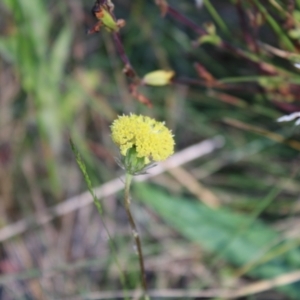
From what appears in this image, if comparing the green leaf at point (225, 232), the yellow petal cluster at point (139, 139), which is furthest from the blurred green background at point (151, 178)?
the yellow petal cluster at point (139, 139)

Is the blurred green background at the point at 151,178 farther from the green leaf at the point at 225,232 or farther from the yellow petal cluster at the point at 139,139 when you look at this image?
the yellow petal cluster at the point at 139,139

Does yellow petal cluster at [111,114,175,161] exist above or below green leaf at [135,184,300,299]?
below

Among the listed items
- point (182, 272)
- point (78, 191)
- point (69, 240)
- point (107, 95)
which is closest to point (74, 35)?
point (107, 95)

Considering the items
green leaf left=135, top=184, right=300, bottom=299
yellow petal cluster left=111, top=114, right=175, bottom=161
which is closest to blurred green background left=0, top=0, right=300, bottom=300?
green leaf left=135, top=184, right=300, bottom=299

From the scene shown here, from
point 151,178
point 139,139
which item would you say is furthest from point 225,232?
point 139,139

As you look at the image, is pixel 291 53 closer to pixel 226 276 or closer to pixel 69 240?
pixel 226 276

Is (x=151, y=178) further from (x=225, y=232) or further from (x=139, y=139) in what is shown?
(x=139, y=139)

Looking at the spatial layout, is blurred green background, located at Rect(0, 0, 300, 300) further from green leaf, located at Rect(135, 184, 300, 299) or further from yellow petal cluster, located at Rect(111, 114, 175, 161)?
yellow petal cluster, located at Rect(111, 114, 175, 161)
